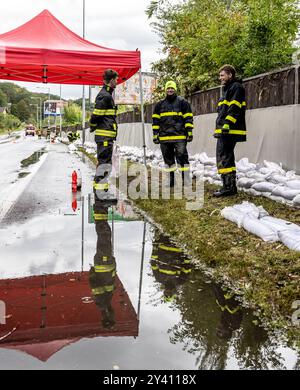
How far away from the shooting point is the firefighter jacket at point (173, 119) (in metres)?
9.20

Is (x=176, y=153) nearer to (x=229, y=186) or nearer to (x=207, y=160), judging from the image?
(x=207, y=160)

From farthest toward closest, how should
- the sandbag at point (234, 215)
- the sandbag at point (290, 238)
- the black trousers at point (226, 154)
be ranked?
the black trousers at point (226, 154), the sandbag at point (234, 215), the sandbag at point (290, 238)

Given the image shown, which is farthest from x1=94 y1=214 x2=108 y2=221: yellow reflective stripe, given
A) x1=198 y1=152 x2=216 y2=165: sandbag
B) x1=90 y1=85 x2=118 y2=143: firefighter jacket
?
x1=198 y1=152 x2=216 y2=165: sandbag

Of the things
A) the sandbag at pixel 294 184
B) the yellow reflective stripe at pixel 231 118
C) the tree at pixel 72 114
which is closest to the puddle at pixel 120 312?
the sandbag at pixel 294 184

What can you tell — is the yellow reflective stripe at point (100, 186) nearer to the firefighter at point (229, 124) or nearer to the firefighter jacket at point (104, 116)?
the firefighter jacket at point (104, 116)

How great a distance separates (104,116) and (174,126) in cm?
144

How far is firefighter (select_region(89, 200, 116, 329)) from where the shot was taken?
340 cm

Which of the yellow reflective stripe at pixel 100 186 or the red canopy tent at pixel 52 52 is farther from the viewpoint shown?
the red canopy tent at pixel 52 52

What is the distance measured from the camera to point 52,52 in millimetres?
9172

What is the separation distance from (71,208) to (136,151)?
404 inches

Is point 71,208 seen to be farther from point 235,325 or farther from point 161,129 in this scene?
point 235,325

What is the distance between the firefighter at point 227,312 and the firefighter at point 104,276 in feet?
2.39

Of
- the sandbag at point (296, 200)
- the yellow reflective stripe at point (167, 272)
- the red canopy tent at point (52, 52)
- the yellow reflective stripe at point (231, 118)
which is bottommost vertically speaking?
the yellow reflective stripe at point (167, 272)
